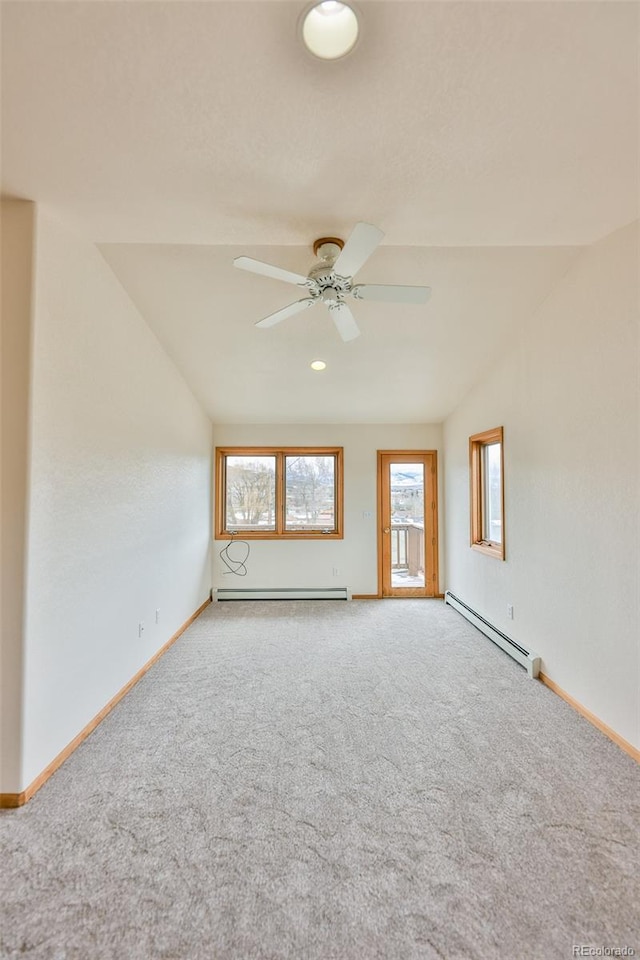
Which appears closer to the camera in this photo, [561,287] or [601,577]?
[601,577]

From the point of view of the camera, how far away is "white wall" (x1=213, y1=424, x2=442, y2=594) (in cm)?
536

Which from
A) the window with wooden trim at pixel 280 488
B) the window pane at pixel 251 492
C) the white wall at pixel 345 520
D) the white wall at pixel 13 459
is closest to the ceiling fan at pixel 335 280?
the white wall at pixel 13 459

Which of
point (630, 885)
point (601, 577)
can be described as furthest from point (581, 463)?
point (630, 885)

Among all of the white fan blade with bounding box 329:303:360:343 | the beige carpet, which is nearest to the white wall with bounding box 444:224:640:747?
the beige carpet

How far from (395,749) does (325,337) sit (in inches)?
122

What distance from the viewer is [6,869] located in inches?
59.8

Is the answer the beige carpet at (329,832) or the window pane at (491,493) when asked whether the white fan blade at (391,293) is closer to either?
the window pane at (491,493)

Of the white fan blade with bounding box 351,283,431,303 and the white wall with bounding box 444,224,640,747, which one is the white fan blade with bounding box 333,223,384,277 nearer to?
the white fan blade with bounding box 351,283,431,303

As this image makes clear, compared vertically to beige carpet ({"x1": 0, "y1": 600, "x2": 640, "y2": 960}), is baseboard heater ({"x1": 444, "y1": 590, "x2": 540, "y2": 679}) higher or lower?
higher

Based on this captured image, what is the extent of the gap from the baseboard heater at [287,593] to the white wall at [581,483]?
6.97 ft

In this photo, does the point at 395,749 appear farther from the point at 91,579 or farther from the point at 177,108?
the point at 177,108

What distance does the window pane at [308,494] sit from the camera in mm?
5551

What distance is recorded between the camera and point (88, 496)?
2.40 meters

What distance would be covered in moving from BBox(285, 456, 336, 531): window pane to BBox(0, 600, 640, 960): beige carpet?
9.08 ft
